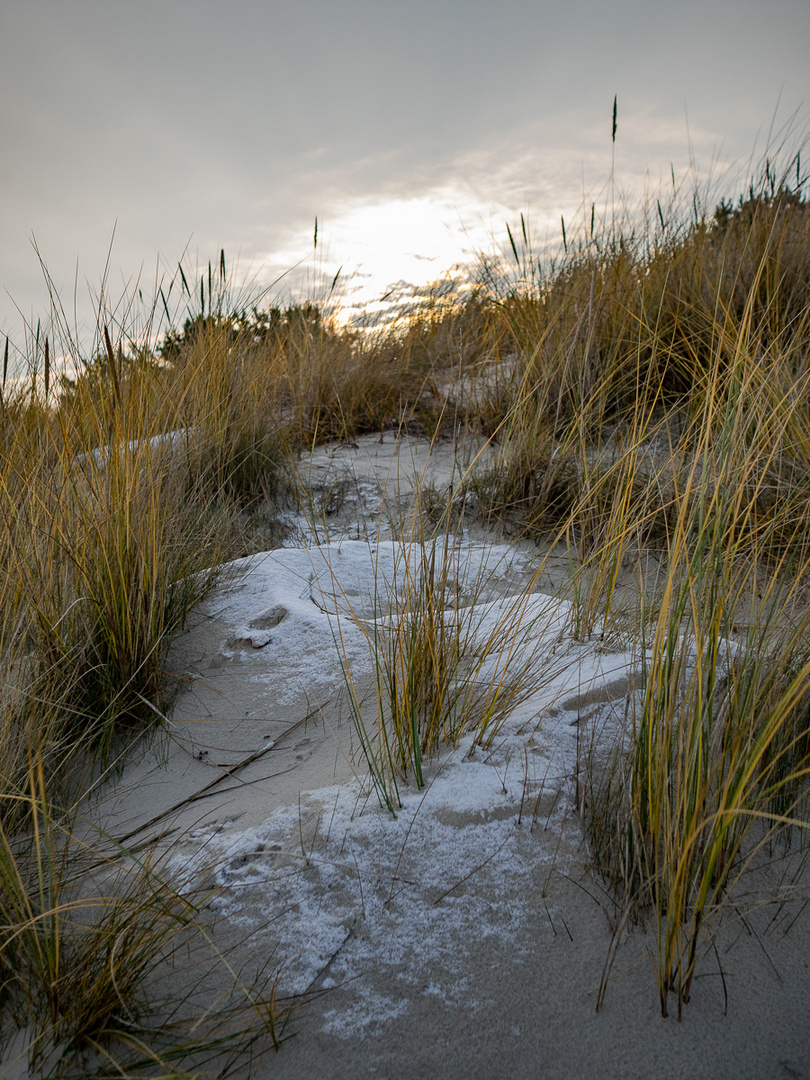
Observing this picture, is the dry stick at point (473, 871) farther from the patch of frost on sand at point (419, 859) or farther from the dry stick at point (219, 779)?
the dry stick at point (219, 779)

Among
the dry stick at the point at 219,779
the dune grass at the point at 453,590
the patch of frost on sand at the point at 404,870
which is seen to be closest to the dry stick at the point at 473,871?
the patch of frost on sand at the point at 404,870

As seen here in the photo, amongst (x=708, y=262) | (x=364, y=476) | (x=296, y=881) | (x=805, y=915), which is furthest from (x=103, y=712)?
(x=708, y=262)

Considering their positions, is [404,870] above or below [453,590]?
below

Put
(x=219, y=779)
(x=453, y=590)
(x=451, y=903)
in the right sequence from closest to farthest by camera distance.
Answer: (x=451, y=903), (x=219, y=779), (x=453, y=590)

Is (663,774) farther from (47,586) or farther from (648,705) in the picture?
(47,586)

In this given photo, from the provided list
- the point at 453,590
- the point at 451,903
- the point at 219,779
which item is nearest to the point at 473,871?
the point at 451,903

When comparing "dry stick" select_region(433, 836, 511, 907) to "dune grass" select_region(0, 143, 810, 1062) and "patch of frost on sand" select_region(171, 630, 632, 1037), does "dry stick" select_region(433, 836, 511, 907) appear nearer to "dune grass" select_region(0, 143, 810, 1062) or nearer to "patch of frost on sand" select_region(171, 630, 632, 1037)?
"patch of frost on sand" select_region(171, 630, 632, 1037)

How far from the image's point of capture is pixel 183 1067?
76cm

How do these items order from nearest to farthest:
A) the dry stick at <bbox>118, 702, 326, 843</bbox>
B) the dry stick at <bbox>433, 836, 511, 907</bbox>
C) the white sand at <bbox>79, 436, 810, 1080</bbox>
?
the white sand at <bbox>79, 436, 810, 1080</bbox> → the dry stick at <bbox>433, 836, 511, 907</bbox> → the dry stick at <bbox>118, 702, 326, 843</bbox>

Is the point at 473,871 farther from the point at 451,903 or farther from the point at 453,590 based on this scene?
the point at 453,590

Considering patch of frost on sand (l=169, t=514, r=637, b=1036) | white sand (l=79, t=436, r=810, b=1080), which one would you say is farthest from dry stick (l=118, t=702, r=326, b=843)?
patch of frost on sand (l=169, t=514, r=637, b=1036)

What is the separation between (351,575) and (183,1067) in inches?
59.0

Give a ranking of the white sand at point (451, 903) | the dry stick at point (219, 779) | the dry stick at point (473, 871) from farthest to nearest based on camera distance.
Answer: the dry stick at point (219, 779) < the dry stick at point (473, 871) < the white sand at point (451, 903)

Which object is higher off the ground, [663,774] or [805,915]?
[663,774]
